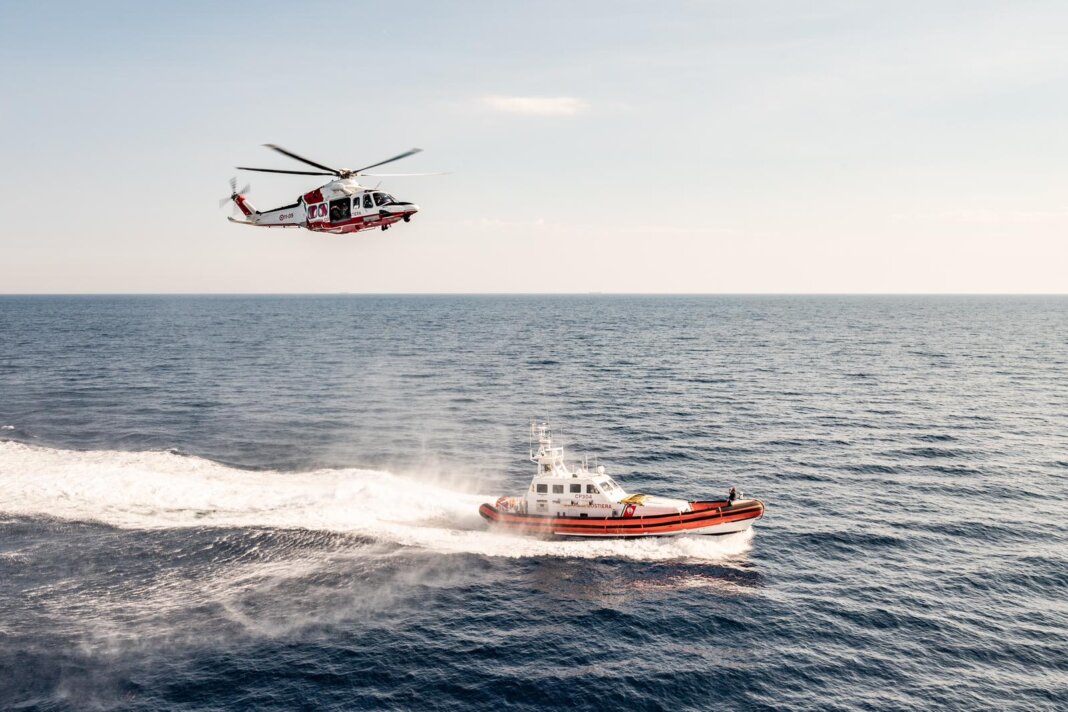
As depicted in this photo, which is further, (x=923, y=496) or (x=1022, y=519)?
(x=923, y=496)

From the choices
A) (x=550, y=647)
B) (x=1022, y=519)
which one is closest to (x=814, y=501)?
(x=1022, y=519)

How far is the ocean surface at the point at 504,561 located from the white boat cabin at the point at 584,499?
7.21ft

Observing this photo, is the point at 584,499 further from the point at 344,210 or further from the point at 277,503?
the point at 344,210

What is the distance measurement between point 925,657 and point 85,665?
39.5m

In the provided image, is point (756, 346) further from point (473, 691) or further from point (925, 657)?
point (473, 691)

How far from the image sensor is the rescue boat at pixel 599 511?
1721 inches

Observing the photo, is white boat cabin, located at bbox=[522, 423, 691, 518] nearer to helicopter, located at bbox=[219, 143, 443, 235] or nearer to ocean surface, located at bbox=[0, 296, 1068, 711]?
ocean surface, located at bbox=[0, 296, 1068, 711]

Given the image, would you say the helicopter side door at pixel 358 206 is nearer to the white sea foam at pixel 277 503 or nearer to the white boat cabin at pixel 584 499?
the white boat cabin at pixel 584 499

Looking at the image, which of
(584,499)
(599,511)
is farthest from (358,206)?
(599,511)

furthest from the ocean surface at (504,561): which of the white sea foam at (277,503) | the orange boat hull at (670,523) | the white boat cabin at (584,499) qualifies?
Result: the white boat cabin at (584,499)

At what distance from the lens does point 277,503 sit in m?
47.9

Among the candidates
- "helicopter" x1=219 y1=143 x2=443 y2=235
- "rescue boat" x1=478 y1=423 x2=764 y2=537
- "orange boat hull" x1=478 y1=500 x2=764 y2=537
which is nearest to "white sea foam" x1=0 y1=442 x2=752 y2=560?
"orange boat hull" x1=478 y1=500 x2=764 y2=537

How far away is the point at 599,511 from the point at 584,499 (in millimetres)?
1308

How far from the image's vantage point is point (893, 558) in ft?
137
